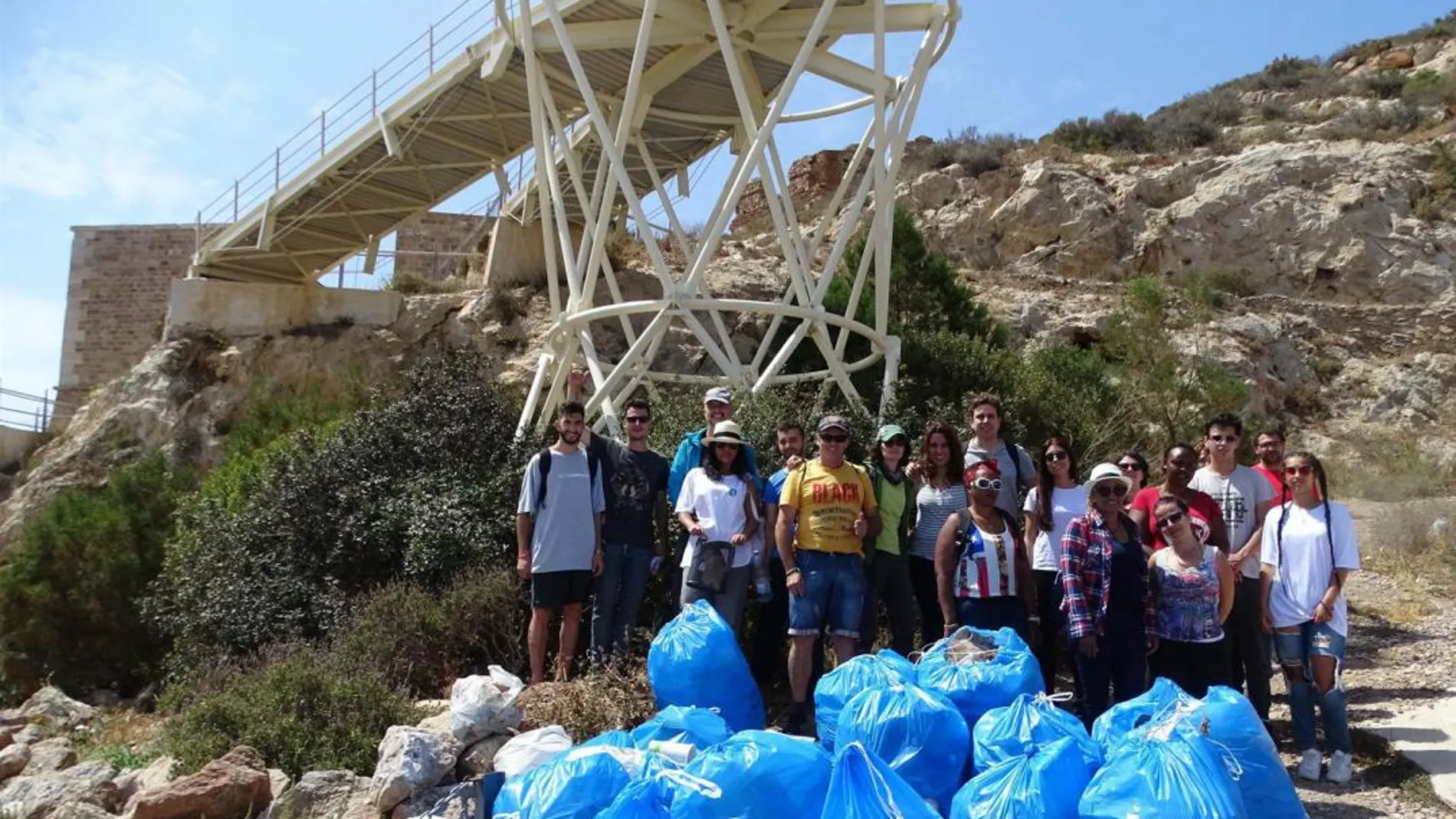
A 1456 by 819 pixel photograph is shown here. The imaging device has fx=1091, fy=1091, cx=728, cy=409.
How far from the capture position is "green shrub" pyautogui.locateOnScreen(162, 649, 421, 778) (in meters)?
5.73

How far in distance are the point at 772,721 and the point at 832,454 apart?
1717mm

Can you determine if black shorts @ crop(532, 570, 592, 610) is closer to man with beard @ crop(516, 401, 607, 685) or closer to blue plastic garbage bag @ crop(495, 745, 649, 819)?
man with beard @ crop(516, 401, 607, 685)

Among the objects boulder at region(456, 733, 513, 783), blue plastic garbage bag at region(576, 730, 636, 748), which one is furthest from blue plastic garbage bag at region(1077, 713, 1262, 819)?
boulder at region(456, 733, 513, 783)

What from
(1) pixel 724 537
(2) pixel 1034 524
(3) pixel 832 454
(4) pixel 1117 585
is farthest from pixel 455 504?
(4) pixel 1117 585

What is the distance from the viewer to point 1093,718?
17.5 feet

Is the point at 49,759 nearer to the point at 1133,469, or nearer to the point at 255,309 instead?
the point at 1133,469

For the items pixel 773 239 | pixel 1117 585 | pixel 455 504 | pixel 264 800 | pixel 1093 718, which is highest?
pixel 773 239

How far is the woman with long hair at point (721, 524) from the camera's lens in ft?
20.0

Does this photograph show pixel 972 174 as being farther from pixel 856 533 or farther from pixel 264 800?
pixel 264 800

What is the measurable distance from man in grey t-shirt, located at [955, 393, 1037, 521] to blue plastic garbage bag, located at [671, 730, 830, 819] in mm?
2592

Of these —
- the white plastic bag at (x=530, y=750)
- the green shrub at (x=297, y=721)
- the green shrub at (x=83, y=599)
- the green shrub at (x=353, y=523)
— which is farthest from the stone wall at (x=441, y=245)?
the white plastic bag at (x=530, y=750)

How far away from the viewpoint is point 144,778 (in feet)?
18.8

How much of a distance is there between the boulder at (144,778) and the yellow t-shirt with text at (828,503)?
135 inches

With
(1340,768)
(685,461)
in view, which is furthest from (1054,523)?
(685,461)
